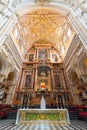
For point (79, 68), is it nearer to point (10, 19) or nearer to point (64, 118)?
point (64, 118)

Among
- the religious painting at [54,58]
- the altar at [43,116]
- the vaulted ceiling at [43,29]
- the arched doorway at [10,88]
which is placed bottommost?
the altar at [43,116]

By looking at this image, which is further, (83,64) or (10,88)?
(10,88)

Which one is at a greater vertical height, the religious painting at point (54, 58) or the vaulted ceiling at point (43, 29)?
the vaulted ceiling at point (43, 29)

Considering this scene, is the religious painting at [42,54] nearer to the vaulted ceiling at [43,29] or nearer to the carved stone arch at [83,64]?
the vaulted ceiling at [43,29]

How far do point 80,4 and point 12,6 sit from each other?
7235 mm

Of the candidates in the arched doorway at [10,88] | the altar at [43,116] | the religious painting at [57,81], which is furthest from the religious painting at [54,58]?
the altar at [43,116]

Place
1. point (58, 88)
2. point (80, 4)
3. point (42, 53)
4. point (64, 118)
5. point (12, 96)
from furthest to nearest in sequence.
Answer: point (42, 53) → point (58, 88) → point (12, 96) → point (80, 4) → point (64, 118)

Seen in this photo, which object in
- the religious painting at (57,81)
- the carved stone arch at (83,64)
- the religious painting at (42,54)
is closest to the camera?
the carved stone arch at (83,64)

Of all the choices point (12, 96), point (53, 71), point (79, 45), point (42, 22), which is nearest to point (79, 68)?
point (79, 45)

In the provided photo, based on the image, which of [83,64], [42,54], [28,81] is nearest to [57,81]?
[28,81]

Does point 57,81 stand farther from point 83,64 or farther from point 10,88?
point 10,88

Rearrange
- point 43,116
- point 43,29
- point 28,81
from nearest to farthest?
point 43,116 < point 28,81 < point 43,29

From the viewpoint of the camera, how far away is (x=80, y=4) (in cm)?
984

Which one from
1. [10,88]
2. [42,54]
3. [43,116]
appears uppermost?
[42,54]
